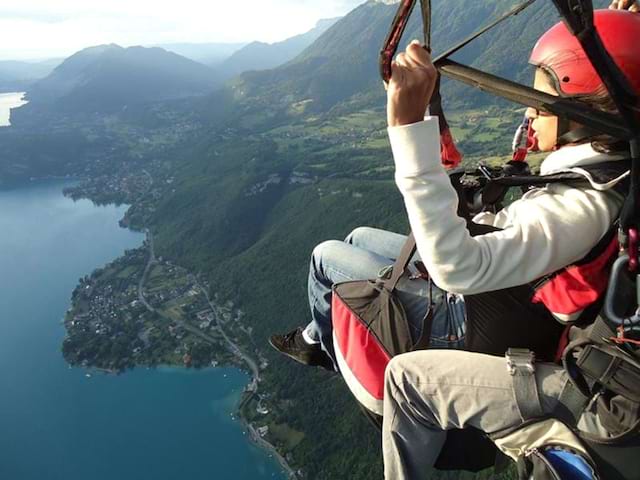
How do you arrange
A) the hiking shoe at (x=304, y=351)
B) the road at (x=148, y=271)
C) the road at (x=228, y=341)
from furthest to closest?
1. the road at (x=148, y=271)
2. the road at (x=228, y=341)
3. the hiking shoe at (x=304, y=351)

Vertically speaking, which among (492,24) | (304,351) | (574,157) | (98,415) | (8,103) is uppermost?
(492,24)

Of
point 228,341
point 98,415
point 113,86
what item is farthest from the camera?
point 113,86

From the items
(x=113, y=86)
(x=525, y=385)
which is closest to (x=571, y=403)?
(x=525, y=385)

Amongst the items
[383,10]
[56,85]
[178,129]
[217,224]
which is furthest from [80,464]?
[56,85]

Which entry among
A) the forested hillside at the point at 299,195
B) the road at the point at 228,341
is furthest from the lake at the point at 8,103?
the road at the point at 228,341

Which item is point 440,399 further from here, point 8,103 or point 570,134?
point 8,103

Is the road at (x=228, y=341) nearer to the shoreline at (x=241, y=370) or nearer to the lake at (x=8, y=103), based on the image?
the shoreline at (x=241, y=370)

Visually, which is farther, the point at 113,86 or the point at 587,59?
the point at 113,86
